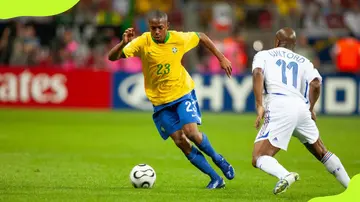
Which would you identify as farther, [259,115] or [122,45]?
[122,45]

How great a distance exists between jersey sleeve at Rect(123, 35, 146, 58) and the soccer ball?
1.37 metres

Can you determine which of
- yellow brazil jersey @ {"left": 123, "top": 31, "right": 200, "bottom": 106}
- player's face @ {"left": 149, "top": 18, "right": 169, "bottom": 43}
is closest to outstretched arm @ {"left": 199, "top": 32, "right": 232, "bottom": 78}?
yellow brazil jersey @ {"left": 123, "top": 31, "right": 200, "bottom": 106}

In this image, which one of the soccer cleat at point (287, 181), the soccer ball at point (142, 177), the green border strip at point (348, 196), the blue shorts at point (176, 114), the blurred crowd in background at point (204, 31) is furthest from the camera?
→ the blurred crowd in background at point (204, 31)

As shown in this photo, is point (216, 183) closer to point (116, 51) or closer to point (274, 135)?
point (274, 135)

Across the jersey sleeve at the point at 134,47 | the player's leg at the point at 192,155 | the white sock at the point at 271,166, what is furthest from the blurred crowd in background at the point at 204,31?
the white sock at the point at 271,166

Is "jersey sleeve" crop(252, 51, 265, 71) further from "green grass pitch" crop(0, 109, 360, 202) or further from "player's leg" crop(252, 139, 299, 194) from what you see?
"green grass pitch" crop(0, 109, 360, 202)

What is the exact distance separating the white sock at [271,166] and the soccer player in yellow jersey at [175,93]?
3.73ft

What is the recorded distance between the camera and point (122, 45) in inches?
376

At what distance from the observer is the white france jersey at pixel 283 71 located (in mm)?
9211

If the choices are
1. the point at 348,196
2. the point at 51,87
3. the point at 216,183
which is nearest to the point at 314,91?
the point at 348,196

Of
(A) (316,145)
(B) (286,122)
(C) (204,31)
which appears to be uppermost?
(B) (286,122)

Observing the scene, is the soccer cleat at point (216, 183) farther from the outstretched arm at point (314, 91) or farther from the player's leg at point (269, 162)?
the outstretched arm at point (314, 91)

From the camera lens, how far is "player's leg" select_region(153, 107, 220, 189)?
397 inches

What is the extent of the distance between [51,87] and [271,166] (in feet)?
47.4
